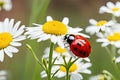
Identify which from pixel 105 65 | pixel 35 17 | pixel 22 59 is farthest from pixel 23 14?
pixel 35 17

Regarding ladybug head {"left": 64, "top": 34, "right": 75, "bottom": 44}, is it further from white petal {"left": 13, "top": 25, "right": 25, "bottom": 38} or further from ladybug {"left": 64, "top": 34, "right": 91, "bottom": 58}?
white petal {"left": 13, "top": 25, "right": 25, "bottom": 38}

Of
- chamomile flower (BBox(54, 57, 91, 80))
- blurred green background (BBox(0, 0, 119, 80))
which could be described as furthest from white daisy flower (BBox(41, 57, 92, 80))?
blurred green background (BBox(0, 0, 119, 80))

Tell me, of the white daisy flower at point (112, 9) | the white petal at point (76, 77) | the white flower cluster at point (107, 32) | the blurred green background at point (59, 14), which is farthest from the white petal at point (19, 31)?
the blurred green background at point (59, 14)

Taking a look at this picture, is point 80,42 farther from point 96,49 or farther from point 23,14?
point 23,14

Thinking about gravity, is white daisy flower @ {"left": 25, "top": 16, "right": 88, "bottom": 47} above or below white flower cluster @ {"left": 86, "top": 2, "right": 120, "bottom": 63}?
below

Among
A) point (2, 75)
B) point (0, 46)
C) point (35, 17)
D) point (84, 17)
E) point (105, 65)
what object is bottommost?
point (0, 46)

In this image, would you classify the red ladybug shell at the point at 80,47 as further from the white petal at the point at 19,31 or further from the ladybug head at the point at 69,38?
the white petal at the point at 19,31

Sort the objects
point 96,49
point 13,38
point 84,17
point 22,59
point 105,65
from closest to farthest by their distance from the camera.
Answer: point 13,38, point 105,65, point 96,49, point 22,59, point 84,17
